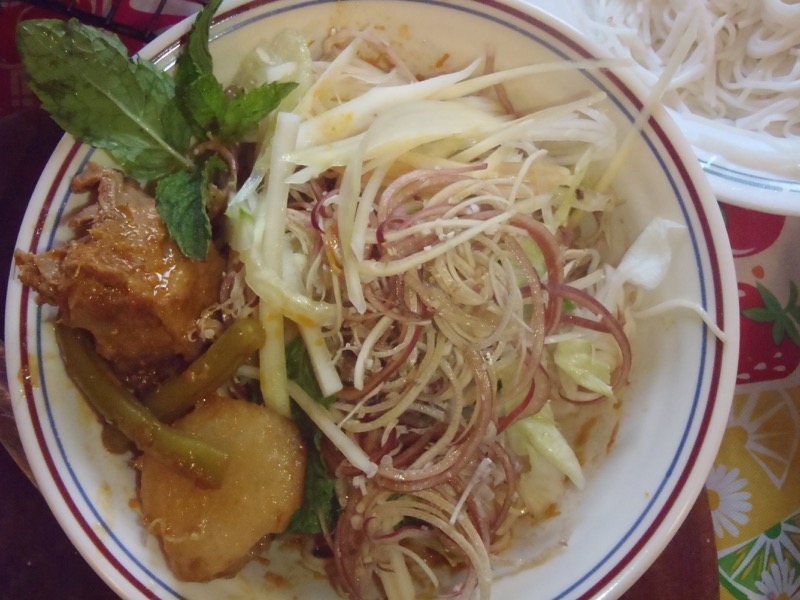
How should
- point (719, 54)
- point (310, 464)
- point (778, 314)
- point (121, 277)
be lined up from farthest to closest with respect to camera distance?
point (719, 54) → point (778, 314) → point (310, 464) → point (121, 277)

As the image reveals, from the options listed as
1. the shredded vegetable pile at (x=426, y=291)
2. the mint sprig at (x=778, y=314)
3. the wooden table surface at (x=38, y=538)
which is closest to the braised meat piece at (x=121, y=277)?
the shredded vegetable pile at (x=426, y=291)

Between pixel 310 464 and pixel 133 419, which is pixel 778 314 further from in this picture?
pixel 133 419

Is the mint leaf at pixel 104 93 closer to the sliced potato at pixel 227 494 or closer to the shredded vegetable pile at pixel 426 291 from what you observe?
the shredded vegetable pile at pixel 426 291

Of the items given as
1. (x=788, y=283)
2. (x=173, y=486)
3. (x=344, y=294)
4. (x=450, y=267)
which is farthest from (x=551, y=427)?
(x=788, y=283)

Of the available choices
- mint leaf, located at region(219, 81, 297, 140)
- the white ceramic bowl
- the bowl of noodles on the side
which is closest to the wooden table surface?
the white ceramic bowl

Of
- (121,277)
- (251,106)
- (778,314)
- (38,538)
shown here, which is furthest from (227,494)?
(778,314)

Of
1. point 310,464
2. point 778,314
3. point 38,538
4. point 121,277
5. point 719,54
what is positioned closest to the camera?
point 121,277
